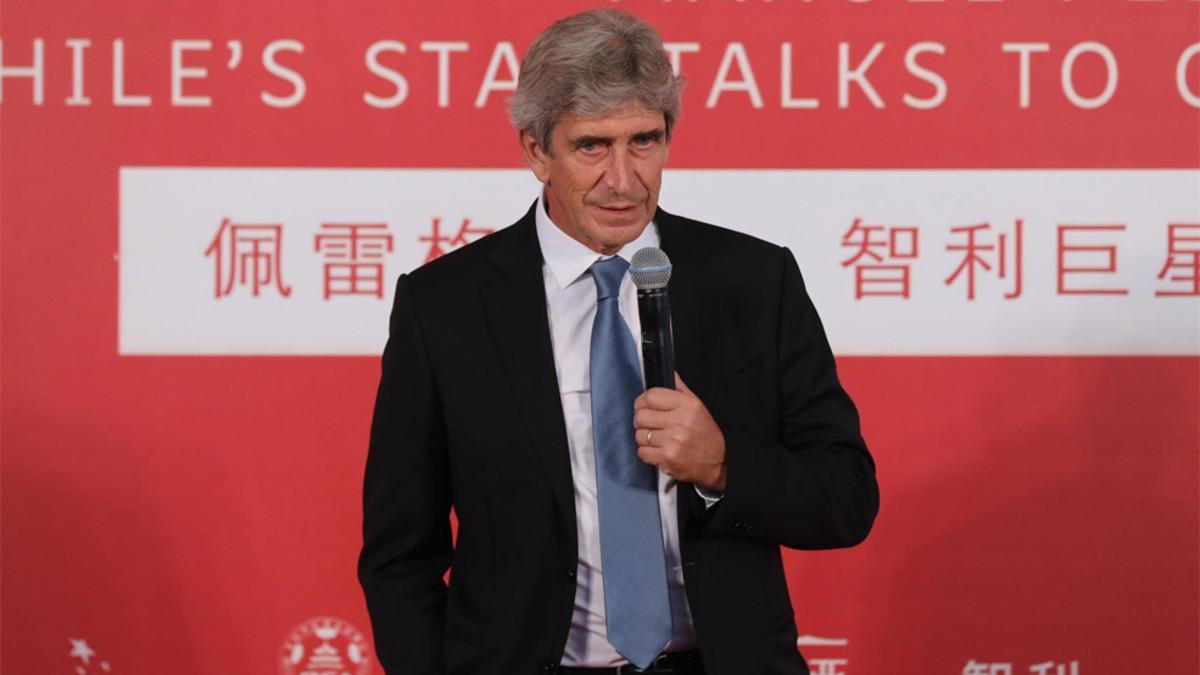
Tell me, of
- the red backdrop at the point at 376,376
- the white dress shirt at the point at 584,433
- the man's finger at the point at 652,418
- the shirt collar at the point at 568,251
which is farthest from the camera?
the red backdrop at the point at 376,376

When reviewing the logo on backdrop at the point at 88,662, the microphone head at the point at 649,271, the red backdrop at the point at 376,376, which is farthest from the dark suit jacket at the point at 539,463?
the logo on backdrop at the point at 88,662

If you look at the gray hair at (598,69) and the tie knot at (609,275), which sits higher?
the gray hair at (598,69)

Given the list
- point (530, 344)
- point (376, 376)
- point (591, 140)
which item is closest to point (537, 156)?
point (591, 140)

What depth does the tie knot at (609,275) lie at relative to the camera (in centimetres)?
185

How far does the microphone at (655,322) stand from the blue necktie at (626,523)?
0.19 m

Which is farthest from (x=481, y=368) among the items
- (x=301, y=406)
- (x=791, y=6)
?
(x=791, y=6)

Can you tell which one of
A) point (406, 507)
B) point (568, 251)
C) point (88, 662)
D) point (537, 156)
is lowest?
point (88, 662)

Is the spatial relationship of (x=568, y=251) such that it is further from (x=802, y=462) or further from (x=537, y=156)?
(x=802, y=462)

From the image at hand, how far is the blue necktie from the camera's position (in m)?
1.72

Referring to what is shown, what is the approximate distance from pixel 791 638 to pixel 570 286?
54cm

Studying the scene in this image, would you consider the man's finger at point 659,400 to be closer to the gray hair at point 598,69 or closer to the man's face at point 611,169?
the man's face at point 611,169

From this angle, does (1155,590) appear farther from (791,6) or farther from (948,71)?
(791,6)

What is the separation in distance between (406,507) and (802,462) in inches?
20.9

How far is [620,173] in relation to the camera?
179 centimetres
